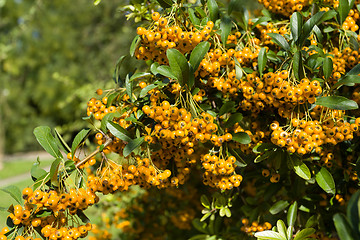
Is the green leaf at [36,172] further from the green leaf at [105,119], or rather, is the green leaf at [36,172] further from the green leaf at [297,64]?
the green leaf at [297,64]

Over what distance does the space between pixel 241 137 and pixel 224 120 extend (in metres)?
0.14

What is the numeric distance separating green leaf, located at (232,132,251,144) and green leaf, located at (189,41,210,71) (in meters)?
0.36

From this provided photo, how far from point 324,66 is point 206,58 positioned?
487mm

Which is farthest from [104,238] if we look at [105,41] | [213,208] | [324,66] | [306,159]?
[105,41]

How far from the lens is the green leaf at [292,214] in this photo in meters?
1.55

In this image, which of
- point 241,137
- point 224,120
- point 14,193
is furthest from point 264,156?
point 14,193

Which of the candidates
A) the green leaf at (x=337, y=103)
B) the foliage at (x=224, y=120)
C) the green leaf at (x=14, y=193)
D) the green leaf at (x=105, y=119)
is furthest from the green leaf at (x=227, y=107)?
the green leaf at (x=14, y=193)

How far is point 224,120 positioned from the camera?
1.47 meters

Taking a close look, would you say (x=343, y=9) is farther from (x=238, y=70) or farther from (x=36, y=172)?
(x=36, y=172)

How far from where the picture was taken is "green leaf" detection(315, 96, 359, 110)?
3.91ft

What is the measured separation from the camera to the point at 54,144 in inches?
56.1

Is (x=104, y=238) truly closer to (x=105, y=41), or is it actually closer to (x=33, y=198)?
(x=33, y=198)

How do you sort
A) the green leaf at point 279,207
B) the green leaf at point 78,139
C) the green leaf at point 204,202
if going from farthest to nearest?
the green leaf at point 204,202 → the green leaf at point 279,207 → the green leaf at point 78,139

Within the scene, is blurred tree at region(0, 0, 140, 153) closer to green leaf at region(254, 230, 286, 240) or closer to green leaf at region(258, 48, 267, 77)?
green leaf at region(258, 48, 267, 77)
